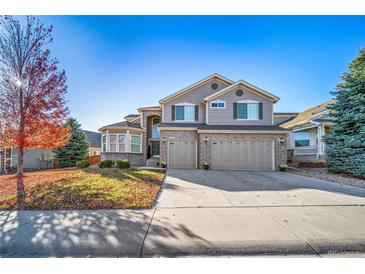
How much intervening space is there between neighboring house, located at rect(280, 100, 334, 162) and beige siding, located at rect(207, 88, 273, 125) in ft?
13.6

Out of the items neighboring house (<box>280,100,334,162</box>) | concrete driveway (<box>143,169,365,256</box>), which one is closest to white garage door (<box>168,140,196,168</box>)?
concrete driveway (<box>143,169,365,256</box>)

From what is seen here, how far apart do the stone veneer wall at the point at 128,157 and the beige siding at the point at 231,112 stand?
7.42 metres

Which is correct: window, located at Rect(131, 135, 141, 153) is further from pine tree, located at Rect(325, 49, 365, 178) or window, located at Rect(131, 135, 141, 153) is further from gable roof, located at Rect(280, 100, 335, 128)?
gable roof, located at Rect(280, 100, 335, 128)

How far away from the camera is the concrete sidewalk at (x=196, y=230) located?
291cm

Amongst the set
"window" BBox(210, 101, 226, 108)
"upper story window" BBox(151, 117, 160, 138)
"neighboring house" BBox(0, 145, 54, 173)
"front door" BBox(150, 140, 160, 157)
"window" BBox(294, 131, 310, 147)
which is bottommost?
"neighboring house" BBox(0, 145, 54, 173)

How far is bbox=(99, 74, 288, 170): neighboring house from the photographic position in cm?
1330

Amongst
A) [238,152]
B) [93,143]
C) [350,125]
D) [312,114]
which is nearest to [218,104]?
[238,152]

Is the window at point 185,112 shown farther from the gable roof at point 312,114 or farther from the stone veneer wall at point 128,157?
the gable roof at point 312,114

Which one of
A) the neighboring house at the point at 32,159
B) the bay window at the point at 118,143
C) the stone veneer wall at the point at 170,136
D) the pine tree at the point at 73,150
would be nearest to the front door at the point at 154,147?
the bay window at the point at 118,143

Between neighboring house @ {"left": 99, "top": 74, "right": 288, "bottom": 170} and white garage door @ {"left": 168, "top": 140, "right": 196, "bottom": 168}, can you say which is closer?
neighboring house @ {"left": 99, "top": 74, "right": 288, "bottom": 170}

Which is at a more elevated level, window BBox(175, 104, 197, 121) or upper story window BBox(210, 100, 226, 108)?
upper story window BBox(210, 100, 226, 108)

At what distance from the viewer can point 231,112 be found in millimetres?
14688

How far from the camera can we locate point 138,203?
16.8ft
